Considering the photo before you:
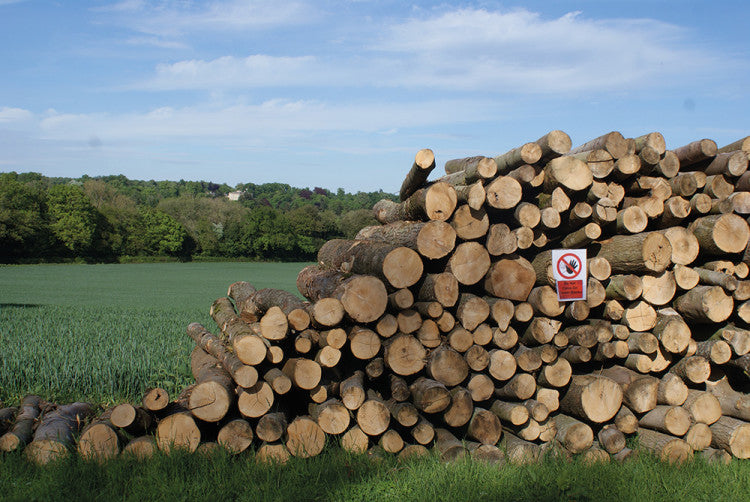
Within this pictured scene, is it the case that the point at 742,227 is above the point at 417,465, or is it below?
above

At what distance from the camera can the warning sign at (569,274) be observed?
5.12 meters

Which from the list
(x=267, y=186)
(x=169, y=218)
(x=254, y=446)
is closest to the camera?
(x=254, y=446)

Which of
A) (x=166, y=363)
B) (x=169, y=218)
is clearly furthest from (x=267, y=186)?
(x=166, y=363)

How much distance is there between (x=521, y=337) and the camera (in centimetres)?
539

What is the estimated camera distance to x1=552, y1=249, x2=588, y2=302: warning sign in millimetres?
5125

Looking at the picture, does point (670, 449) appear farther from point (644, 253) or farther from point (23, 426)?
point (23, 426)

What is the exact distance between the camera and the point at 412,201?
5.72 m

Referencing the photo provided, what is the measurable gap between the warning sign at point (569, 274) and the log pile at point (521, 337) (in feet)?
0.25

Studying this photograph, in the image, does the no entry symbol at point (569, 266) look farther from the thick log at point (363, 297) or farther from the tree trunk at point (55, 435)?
the tree trunk at point (55, 435)

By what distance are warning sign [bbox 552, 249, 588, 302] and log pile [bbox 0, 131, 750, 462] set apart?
76 mm

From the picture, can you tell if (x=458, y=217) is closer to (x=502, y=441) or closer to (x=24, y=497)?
(x=502, y=441)

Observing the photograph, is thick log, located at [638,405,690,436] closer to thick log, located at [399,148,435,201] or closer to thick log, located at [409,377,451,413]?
thick log, located at [409,377,451,413]

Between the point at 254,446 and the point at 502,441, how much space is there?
2173 mm

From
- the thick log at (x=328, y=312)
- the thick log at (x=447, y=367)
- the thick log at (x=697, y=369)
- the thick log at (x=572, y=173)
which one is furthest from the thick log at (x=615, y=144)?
the thick log at (x=328, y=312)
